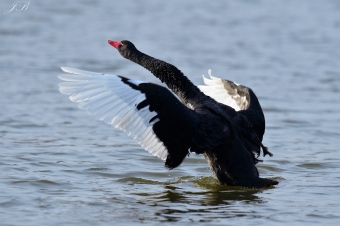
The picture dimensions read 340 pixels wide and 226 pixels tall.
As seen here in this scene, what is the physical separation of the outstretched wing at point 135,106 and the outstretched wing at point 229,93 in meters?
1.69

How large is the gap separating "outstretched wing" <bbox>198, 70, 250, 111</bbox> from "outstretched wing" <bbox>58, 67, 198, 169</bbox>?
66.5 inches

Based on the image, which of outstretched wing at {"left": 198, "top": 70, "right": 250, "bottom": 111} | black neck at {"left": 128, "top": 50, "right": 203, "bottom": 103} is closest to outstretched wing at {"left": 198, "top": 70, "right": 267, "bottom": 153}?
outstretched wing at {"left": 198, "top": 70, "right": 250, "bottom": 111}

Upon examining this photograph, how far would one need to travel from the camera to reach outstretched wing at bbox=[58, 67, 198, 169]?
829 cm

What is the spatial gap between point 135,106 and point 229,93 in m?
2.60

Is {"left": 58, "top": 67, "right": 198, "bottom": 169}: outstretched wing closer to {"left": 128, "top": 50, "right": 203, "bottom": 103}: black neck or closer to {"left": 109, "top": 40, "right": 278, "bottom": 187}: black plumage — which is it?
{"left": 109, "top": 40, "right": 278, "bottom": 187}: black plumage

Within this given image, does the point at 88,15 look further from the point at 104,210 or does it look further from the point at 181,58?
the point at 104,210

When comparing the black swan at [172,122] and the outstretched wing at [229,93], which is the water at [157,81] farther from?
the outstretched wing at [229,93]

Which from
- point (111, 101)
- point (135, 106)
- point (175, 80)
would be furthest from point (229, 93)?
point (111, 101)

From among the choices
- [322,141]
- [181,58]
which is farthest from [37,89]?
[322,141]

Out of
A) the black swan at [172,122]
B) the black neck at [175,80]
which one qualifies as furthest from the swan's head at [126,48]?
the black swan at [172,122]

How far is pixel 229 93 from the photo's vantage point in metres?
10.6

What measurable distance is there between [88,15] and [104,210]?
16.4 m

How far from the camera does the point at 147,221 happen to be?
7.56 meters

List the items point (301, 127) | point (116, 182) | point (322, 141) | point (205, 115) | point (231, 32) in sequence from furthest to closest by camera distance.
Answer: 1. point (231, 32)
2. point (301, 127)
3. point (322, 141)
4. point (116, 182)
5. point (205, 115)
